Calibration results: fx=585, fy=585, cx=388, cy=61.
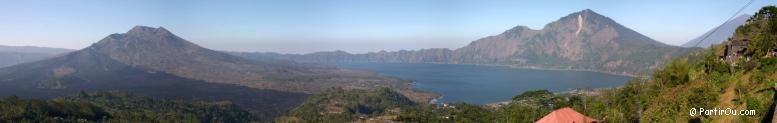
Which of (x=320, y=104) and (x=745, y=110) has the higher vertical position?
(x=745, y=110)

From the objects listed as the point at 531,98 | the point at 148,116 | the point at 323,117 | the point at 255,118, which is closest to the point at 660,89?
the point at 531,98

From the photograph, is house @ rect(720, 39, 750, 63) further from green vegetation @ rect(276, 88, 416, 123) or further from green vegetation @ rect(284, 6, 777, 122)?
green vegetation @ rect(276, 88, 416, 123)

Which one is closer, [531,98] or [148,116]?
[531,98]

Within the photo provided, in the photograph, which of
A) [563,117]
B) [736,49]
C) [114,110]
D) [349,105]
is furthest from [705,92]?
[114,110]

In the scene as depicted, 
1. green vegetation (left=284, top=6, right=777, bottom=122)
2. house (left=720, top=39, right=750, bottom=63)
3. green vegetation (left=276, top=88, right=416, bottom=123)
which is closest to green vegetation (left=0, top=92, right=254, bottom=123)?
green vegetation (left=276, top=88, right=416, bottom=123)

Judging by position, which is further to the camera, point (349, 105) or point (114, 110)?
point (349, 105)

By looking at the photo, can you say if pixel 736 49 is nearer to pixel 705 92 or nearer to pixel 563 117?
pixel 705 92

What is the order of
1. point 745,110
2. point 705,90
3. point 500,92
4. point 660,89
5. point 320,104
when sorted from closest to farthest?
point 745,110 → point 705,90 → point 660,89 → point 320,104 → point 500,92

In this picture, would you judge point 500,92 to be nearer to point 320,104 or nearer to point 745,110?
point 320,104

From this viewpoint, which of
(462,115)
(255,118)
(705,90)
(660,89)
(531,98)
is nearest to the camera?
(705,90)
